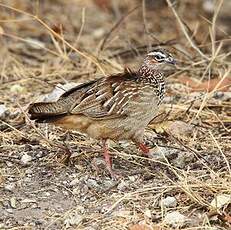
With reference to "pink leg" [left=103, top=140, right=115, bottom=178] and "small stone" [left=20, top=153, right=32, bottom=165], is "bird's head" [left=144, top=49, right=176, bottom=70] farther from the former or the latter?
"small stone" [left=20, top=153, right=32, bottom=165]

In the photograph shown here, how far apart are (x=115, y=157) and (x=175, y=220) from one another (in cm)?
115

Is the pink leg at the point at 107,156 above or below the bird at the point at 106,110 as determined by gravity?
below

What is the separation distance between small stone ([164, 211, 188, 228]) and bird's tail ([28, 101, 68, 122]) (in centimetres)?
105

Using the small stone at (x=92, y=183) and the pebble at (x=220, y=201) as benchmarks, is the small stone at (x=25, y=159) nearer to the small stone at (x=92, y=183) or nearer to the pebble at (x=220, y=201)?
the small stone at (x=92, y=183)

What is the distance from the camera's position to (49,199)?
493 cm

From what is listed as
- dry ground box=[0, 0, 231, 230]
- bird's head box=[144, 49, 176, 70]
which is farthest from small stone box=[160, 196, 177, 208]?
bird's head box=[144, 49, 176, 70]

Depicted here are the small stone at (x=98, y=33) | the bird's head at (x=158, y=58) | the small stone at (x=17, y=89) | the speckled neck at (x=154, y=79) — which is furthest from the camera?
the small stone at (x=98, y=33)

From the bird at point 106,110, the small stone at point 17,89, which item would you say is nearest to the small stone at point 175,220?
the bird at point 106,110

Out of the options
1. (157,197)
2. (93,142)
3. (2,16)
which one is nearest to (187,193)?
(157,197)

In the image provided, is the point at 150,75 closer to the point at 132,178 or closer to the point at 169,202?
the point at 132,178

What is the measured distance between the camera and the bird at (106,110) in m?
5.18

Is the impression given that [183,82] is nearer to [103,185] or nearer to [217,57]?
[217,57]

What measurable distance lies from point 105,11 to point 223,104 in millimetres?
4484

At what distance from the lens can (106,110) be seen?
17.0 ft
